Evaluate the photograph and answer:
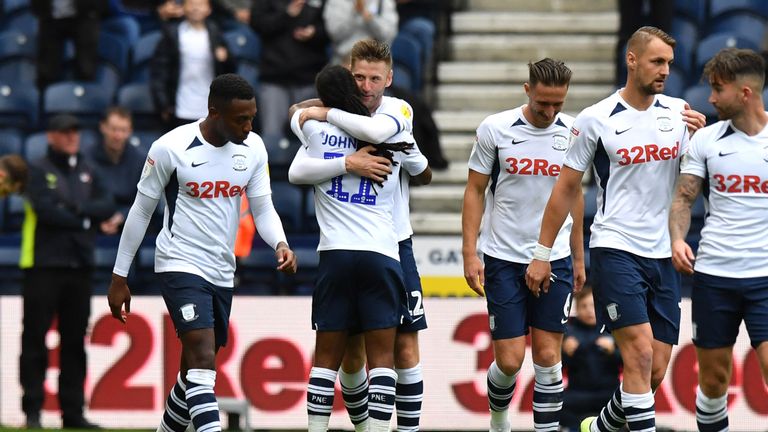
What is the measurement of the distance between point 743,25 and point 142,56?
6384 millimetres

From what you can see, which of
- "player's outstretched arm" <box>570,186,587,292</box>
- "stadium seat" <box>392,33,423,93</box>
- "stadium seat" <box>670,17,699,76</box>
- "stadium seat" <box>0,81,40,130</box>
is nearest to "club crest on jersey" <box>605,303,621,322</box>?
"player's outstretched arm" <box>570,186,587,292</box>

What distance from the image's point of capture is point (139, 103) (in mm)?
15891

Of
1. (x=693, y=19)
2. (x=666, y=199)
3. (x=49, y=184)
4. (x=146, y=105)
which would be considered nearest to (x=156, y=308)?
(x=49, y=184)

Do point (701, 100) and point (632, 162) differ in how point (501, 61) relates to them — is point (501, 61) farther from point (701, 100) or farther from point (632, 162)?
point (632, 162)

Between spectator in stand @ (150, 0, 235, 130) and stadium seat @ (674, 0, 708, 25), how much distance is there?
4855 millimetres

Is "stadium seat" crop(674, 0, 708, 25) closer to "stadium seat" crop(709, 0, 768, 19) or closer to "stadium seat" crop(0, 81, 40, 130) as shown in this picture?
"stadium seat" crop(709, 0, 768, 19)

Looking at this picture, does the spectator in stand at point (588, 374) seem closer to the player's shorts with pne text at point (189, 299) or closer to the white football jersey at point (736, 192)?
the white football jersey at point (736, 192)

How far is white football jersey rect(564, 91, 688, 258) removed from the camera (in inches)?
352

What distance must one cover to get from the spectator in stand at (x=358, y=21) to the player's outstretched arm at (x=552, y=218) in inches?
251

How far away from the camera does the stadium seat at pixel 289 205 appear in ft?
48.2

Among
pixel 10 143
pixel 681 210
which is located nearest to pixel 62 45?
pixel 10 143

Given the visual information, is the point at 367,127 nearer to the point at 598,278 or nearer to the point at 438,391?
the point at 598,278

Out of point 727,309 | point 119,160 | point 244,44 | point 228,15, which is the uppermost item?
point 228,15

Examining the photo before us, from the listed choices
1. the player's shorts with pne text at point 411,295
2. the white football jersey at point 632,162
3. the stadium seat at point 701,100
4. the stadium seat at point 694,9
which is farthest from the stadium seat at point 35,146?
the white football jersey at point 632,162
